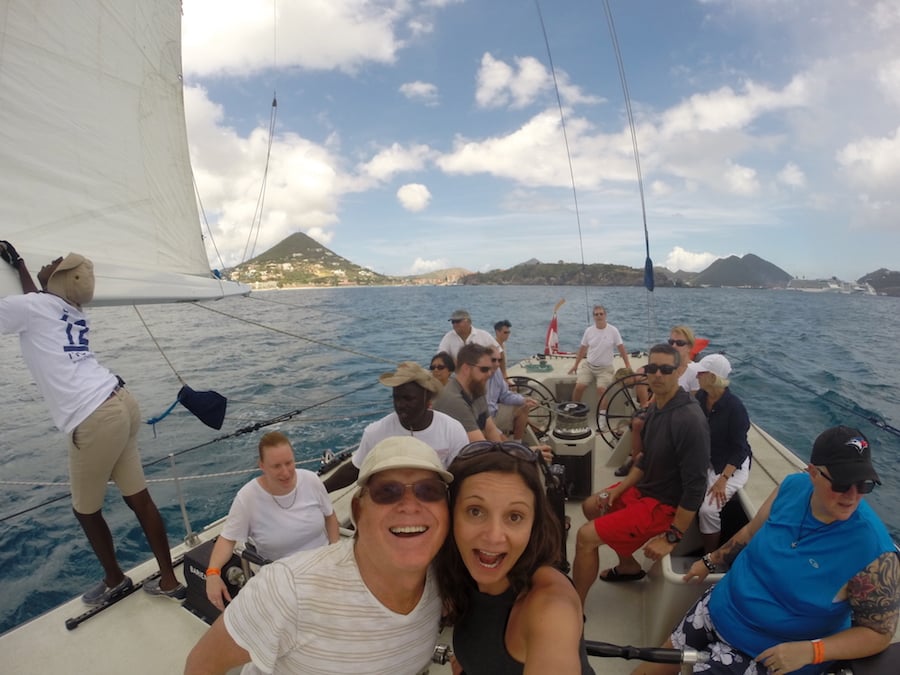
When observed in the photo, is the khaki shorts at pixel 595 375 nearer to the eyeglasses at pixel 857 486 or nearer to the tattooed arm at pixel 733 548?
the tattooed arm at pixel 733 548

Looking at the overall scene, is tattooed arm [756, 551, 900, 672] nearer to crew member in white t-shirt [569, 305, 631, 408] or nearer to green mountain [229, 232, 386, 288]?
crew member in white t-shirt [569, 305, 631, 408]

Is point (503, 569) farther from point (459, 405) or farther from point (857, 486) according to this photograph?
point (459, 405)

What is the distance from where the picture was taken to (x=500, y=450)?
4.05 ft

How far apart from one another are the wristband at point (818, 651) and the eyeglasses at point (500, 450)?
1443 mm

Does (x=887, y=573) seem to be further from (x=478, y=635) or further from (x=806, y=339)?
(x=806, y=339)

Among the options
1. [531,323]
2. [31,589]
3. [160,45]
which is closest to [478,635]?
[160,45]

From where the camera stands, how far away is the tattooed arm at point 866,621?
65.5 inches

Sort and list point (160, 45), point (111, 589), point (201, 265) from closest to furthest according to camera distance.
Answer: point (111, 589), point (160, 45), point (201, 265)

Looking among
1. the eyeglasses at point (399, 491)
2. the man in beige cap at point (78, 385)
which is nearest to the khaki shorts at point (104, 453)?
the man in beige cap at point (78, 385)

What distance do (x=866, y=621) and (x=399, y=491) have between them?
6.17 feet

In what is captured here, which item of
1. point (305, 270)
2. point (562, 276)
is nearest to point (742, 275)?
point (562, 276)

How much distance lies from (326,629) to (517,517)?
1.82 feet

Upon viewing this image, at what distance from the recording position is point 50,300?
220 cm

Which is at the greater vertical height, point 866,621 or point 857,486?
point 857,486
